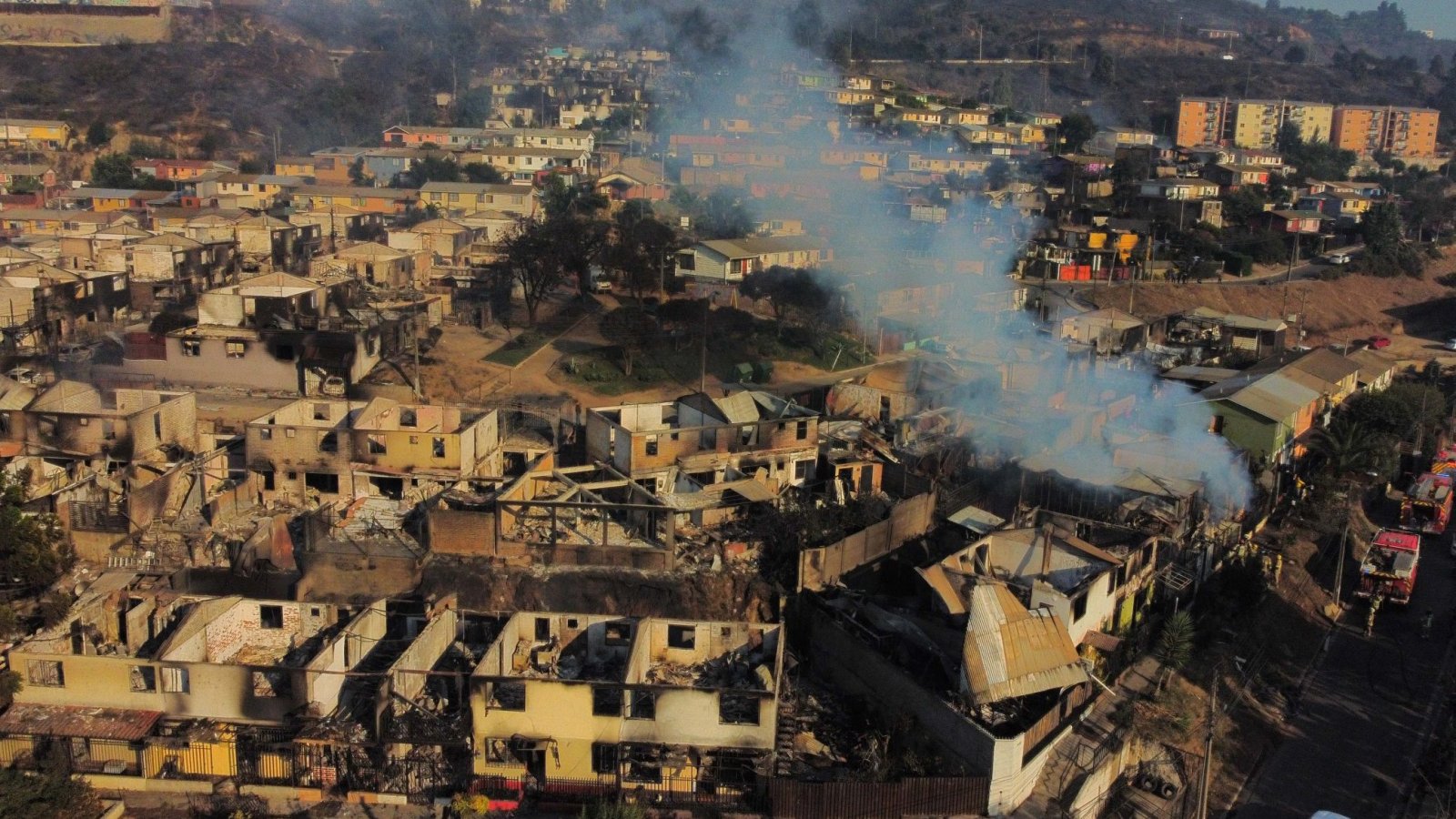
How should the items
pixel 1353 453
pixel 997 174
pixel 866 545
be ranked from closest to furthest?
1. pixel 866 545
2. pixel 1353 453
3. pixel 997 174

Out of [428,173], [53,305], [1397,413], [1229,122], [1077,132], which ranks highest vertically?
[1229,122]

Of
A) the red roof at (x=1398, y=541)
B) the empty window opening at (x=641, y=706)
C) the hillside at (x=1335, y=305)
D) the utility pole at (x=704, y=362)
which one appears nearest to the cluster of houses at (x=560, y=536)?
the empty window opening at (x=641, y=706)

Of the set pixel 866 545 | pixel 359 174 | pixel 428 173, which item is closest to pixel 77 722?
pixel 866 545

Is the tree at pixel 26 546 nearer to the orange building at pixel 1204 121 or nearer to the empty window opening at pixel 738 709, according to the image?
the empty window opening at pixel 738 709

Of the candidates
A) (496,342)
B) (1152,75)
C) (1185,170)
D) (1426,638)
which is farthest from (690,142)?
(1152,75)

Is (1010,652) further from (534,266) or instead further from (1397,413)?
(534,266)

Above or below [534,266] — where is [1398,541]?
below
